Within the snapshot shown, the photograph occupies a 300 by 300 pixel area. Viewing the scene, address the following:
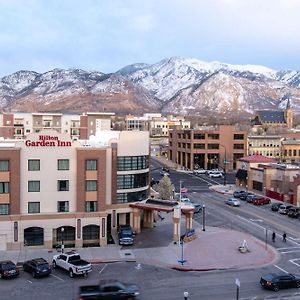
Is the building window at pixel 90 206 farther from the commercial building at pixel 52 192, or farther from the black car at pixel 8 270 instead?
the black car at pixel 8 270

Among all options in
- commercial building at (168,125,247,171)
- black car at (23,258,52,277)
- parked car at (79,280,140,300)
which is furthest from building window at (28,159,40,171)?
commercial building at (168,125,247,171)

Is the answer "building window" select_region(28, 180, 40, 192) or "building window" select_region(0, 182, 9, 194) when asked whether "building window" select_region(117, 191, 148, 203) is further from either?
"building window" select_region(0, 182, 9, 194)

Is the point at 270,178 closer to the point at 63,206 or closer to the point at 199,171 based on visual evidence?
the point at 63,206

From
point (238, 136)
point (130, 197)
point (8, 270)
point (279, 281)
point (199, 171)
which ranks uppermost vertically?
point (238, 136)

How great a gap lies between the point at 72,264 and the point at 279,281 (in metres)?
13.3

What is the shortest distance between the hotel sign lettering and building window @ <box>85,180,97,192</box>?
144 inches

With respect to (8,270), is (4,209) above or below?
above

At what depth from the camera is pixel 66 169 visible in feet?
137

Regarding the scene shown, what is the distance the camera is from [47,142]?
4134 centimetres

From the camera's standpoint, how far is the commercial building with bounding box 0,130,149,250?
4016cm

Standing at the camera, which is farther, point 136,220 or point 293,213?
point 293,213

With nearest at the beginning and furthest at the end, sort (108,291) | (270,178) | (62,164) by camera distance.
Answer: (108,291)
(62,164)
(270,178)

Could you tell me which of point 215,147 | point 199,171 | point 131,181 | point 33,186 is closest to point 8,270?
point 33,186

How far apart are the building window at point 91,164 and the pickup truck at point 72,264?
9.60 m
